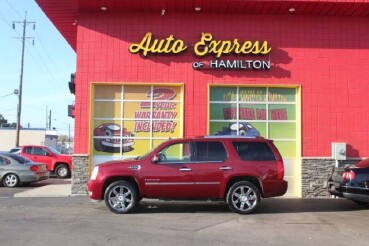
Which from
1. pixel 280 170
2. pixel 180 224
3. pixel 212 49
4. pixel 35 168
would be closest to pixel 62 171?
pixel 35 168

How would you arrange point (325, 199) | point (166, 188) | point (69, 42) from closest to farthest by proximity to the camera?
point (166, 188)
point (325, 199)
point (69, 42)

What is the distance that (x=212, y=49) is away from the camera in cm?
1502

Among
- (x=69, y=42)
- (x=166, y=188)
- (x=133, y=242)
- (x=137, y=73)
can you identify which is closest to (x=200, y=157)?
(x=166, y=188)

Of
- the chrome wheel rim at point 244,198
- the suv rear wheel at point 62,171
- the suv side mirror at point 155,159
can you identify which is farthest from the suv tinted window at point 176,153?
the suv rear wheel at point 62,171

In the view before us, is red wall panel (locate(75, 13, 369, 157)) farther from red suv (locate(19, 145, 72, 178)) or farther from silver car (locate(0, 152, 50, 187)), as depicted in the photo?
red suv (locate(19, 145, 72, 178))

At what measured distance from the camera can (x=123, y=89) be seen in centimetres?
1520

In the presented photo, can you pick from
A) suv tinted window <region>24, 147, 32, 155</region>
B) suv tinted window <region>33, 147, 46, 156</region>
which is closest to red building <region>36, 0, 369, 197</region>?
suv tinted window <region>33, 147, 46, 156</region>

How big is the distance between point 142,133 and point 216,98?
2541 mm

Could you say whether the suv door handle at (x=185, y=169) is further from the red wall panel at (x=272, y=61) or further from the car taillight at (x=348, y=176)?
the red wall panel at (x=272, y=61)

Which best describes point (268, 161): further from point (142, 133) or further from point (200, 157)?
point (142, 133)

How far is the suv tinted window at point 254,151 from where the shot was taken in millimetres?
11383

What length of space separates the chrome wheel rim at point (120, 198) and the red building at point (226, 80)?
3.96m

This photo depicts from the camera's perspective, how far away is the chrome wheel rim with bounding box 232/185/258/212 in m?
11.2

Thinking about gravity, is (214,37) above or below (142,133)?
above
